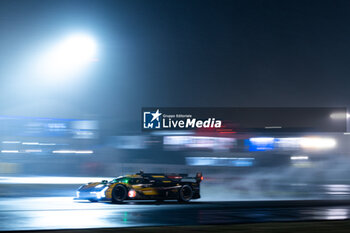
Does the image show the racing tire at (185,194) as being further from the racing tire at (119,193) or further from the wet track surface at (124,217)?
the wet track surface at (124,217)

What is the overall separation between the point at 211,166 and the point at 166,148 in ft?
15.8

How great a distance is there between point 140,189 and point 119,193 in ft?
2.60

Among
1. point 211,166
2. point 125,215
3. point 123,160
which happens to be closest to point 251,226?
point 125,215

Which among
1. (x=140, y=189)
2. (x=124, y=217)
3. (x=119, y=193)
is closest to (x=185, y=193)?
(x=140, y=189)

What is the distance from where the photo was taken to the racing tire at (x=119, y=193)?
14.3 m

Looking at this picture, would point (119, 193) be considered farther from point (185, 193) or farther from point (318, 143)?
point (318, 143)

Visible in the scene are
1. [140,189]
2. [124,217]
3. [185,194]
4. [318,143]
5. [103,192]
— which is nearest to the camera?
[124,217]

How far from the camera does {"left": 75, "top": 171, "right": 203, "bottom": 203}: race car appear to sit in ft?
47.3

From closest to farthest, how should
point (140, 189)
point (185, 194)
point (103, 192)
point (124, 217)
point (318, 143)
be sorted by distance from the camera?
point (124, 217) < point (103, 192) < point (140, 189) < point (185, 194) < point (318, 143)

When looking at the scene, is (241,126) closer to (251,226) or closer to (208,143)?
(208,143)

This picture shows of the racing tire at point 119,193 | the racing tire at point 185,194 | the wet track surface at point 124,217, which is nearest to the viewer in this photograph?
the wet track surface at point 124,217

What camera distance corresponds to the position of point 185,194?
15.6 metres

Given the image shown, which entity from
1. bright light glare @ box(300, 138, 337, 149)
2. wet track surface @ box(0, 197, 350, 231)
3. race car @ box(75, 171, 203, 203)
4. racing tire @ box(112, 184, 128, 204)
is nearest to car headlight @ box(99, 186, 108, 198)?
race car @ box(75, 171, 203, 203)

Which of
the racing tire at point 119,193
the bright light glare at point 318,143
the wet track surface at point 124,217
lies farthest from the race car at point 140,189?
the bright light glare at point 318,143
